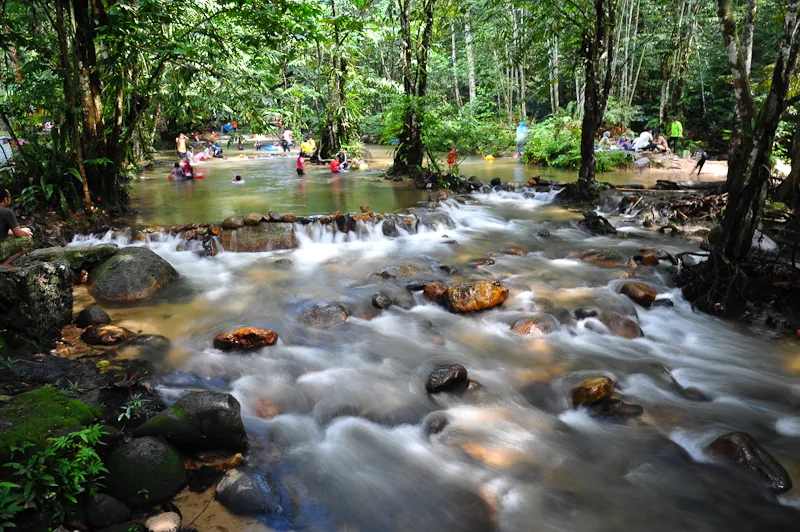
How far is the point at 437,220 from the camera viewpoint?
35.5ft

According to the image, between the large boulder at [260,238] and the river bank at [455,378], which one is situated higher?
the large boulder at [260,238]

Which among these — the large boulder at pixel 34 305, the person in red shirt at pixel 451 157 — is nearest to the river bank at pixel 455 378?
the large boulder at pixel 34 305

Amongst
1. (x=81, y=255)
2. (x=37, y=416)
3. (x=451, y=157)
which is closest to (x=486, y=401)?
(x=37, y=416)

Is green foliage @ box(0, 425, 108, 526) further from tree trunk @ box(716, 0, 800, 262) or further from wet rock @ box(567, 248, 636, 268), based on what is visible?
wet rock @ box(567, 248, 636, 268)

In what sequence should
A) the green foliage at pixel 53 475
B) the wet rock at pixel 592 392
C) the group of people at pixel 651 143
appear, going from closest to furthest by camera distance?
the green foliage at pixel 53 475 < the wet rock at pixel 592 392 < the group of people at pixel 651 143

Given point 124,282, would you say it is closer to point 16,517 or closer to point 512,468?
point 16,517

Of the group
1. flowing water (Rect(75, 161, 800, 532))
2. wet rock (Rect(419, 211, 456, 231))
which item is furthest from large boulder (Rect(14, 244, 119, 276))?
wet rock (Rect(419, 211, 456, 231))

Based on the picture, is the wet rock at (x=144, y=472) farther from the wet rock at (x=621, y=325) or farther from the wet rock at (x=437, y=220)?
the wet rock at (x=437, y=220)

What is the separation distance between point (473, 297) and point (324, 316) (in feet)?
6.67

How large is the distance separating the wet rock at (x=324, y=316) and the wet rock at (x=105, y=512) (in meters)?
3.49

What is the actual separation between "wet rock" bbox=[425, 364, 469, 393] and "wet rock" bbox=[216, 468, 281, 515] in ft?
6.43

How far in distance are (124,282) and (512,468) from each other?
5.66m

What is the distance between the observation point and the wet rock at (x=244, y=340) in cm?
555

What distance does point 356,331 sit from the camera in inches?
247
